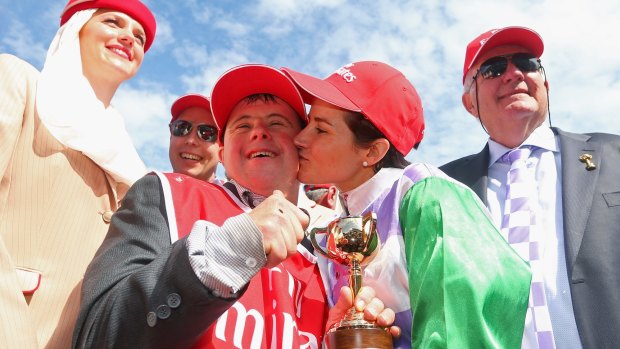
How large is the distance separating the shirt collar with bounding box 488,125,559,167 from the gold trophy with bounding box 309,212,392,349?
2311 millimetres

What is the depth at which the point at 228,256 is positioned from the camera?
199cm

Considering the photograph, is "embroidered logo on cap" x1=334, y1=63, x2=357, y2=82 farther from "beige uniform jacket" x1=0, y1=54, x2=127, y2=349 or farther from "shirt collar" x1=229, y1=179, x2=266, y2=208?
"beige uniform jacket" x1=0, y1=54, x2=127, y2=349

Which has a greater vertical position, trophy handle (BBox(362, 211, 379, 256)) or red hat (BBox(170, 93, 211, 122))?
red hat (BBox(170, 93, 211, 122))

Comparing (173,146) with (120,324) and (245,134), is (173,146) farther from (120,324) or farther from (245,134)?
(120,324)

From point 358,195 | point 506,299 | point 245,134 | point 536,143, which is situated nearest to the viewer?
point 506,299

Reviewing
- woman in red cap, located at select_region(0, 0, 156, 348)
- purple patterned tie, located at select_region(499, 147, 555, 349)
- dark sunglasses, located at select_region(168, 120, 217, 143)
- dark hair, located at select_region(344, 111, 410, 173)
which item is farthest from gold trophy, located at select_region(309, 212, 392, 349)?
dark sunglasses, located at select_region(168, 120, 217, 143)

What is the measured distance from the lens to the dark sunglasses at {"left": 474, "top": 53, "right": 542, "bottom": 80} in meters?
5.04

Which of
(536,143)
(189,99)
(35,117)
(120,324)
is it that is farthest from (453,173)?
(120,324)

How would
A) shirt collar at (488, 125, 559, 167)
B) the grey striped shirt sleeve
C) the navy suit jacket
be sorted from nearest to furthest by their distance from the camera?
the grey striped shirt sleeve, the navy suit jacket, shirt collar at (488, 125, 559, 167)

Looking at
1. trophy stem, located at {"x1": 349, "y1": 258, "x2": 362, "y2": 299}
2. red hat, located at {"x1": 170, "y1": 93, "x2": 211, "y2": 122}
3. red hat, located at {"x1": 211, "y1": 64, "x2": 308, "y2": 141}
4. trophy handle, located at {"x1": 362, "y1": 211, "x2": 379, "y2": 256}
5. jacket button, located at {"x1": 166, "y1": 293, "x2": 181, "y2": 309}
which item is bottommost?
jacket button, located at {"x1": 166, "y1": 293, "x2": 181, "y2": 309}

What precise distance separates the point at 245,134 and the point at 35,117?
1.01 m

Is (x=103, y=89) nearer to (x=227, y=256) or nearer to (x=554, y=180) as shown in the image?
(x=227, y=256)

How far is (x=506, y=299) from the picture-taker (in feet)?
7.57

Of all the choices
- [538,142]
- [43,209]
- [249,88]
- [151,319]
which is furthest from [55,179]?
[538,142]
